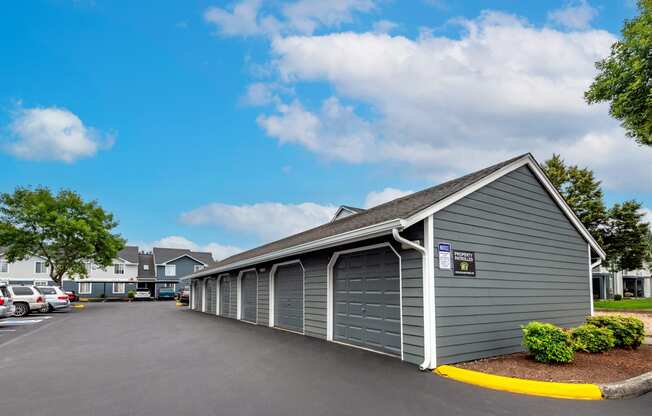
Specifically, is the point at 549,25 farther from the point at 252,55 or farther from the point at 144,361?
the point at 144,361

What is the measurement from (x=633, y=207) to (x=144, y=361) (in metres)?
37.9

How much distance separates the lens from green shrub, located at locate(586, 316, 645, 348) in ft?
30.9

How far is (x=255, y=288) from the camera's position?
58.6 ft

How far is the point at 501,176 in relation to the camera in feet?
31.9

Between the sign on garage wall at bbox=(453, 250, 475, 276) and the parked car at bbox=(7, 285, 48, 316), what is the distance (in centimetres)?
2488

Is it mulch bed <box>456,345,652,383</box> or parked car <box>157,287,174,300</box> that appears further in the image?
parked car <box>157,287,174,300</box>

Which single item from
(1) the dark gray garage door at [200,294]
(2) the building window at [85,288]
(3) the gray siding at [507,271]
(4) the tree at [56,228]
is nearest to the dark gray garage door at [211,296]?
(1) the dark gray garage door at [200,294]

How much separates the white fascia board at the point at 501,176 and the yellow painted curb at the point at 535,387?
281cm

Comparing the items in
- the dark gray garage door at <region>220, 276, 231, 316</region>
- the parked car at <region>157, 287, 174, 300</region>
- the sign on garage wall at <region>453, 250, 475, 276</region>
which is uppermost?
the sign on garage wall at <region>453, 250, 475, 276</region>

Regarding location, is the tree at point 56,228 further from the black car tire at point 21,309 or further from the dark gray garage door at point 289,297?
the dark gray garage door at point 289,297

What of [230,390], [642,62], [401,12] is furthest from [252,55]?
[642,62]

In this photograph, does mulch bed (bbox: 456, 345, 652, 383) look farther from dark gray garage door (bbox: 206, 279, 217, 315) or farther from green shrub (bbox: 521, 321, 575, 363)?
dark gray garage door (bbox: 206, 279, 217, 315)

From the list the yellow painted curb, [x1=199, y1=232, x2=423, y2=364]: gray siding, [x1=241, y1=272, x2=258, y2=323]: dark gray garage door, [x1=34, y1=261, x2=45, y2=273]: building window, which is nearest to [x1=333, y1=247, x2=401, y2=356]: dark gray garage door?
[x1=199, y1=232, x2=423, y2=364]: gray siding

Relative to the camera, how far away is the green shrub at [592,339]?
28.5 feet
